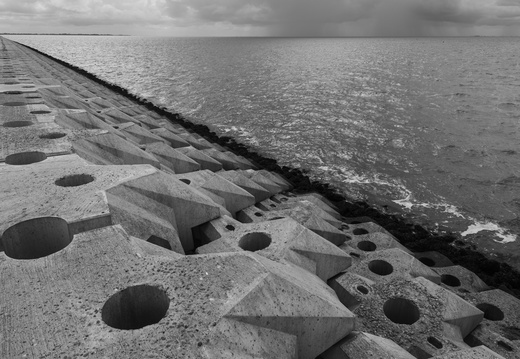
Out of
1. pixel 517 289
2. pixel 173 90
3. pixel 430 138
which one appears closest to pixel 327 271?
pixel 517 289

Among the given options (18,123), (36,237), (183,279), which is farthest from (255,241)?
(18,123)

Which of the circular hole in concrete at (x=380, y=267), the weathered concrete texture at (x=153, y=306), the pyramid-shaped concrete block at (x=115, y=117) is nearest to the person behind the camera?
the weathered concrete texture at (x=153, y=306)

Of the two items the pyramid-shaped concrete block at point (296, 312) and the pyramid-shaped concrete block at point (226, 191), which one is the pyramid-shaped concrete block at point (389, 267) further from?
the pyramid-shaped concrete block at point (226, 191)

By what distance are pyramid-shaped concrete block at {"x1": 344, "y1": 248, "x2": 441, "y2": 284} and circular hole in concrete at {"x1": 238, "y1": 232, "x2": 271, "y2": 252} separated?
7.78ft

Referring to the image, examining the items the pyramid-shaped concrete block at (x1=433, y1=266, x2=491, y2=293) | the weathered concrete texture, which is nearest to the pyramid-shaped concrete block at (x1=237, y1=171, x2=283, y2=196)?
the pyramid-shaped concrete block at (x1=433, y1=266, x2=491, y2=293)

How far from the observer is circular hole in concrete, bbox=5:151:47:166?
7980mm

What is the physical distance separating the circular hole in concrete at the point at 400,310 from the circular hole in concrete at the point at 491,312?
8.43ft

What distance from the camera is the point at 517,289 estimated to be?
10.2 meters

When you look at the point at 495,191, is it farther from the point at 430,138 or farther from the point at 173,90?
the point at 173,90

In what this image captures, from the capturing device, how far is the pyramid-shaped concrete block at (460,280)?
30.9 ft

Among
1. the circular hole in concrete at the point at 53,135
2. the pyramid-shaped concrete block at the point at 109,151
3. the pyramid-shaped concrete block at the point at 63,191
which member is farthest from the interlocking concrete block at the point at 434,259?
the circular hole in concrete at the point at 53,135

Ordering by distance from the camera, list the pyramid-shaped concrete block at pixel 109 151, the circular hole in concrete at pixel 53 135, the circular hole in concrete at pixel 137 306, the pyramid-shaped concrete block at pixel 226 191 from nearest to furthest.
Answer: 1. the circular hole in concrete at pixel 137 306
2. the pyramid-shaped concrete block at pixel 109 151
3. the circular hole in concrete at pixel 53 135
4. the pyramid-shaped concrete block at pixel 226 191

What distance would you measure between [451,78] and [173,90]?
38.6m

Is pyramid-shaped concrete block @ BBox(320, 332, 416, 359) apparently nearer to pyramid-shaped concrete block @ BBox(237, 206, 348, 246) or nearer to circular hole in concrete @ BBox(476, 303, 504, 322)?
circular hole in concrete @ BBox(476, 303, 504, 322)
